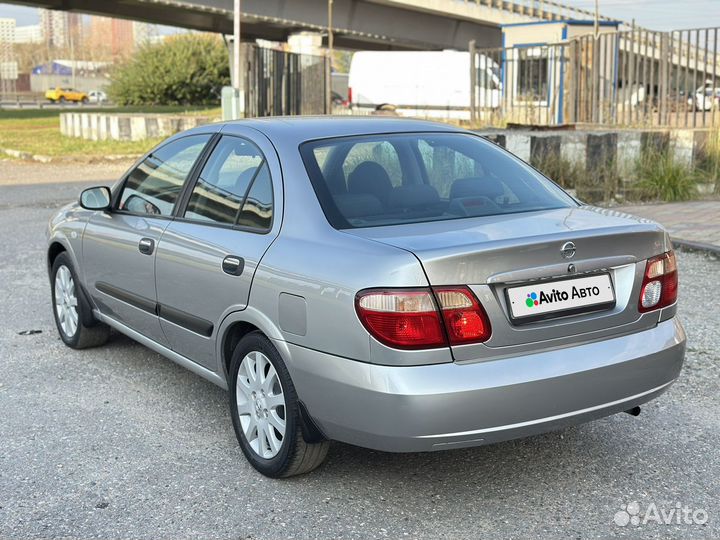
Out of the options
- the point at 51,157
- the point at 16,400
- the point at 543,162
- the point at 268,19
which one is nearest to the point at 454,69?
the point at 268,19

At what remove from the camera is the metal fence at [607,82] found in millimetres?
14180

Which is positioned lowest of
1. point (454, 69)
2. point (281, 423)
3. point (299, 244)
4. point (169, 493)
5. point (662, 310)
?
point (169, 493)

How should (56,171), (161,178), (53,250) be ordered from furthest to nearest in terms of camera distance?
(56,171), (53,250), (161,178)

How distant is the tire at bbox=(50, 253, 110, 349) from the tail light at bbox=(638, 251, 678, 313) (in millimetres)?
3418

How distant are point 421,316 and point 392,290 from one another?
138 millimetres

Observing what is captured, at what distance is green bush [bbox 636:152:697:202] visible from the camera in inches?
477

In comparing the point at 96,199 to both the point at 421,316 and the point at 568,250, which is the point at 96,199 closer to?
the point at 421,316

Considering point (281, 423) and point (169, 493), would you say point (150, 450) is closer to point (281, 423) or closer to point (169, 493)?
point (169, 493)

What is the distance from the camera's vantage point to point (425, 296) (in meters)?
3.36

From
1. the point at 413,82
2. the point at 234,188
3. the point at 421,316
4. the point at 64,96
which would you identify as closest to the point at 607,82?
the point at 234,188

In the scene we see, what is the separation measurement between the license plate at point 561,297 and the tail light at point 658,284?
0.21m

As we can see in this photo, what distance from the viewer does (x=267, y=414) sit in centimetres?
397

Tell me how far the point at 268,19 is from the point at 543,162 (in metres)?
31.6

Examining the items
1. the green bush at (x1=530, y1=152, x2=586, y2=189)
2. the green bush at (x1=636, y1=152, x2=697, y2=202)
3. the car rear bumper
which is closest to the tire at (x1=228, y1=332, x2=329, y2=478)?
the car rear bumper
